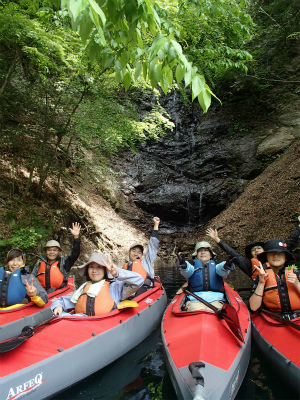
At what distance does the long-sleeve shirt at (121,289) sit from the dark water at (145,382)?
0.89 metres

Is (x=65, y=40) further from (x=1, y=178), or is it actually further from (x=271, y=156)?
(x=271, y=156)

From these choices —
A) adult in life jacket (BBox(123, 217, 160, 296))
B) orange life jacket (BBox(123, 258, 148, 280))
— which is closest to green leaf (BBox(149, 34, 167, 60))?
adult in life jacket (BBox(123, 217, 160, 296))

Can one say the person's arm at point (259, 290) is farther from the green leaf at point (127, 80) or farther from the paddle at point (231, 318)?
the green leaf at point (127, 80)

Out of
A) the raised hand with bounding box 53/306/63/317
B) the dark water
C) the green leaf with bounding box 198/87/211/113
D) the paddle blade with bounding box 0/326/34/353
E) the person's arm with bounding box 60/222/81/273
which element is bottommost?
the dark water

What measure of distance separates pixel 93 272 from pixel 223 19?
9596 mm

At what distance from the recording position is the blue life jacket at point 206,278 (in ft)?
14.9

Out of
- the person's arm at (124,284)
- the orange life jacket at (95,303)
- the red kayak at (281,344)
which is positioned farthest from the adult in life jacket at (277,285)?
the orange life jacket at (95,303)

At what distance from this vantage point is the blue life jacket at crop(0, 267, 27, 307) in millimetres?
4703

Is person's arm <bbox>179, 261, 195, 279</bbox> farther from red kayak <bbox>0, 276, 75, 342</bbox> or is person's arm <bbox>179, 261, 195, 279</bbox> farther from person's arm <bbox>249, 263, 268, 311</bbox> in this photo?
red kayak <bbox>0, 276, 75, 342</bbox>

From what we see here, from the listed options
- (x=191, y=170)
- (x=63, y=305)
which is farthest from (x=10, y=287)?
(x=191, y=170)

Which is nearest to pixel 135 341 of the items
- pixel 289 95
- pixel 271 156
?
pixel 271 156

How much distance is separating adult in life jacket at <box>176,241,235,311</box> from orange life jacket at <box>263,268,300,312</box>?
2.32ft

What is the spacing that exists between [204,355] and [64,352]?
1.55m

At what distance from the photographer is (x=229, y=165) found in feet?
55.7
